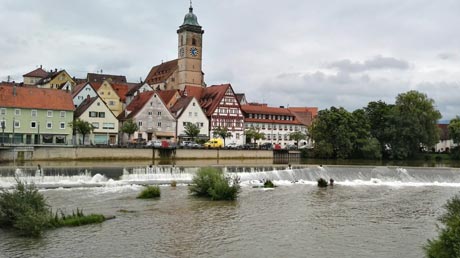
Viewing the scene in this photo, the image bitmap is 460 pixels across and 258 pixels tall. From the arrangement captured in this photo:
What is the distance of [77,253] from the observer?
19.8m

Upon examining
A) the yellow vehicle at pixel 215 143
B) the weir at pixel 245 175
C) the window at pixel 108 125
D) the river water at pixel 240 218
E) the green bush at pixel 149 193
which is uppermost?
the window at pixel 108 125

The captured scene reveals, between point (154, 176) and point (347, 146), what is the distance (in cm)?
4532

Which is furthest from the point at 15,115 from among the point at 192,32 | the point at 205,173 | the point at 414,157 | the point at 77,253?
the point at 414,157

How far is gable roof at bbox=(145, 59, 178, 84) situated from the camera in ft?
383

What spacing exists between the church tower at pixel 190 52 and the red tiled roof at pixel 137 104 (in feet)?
96.8

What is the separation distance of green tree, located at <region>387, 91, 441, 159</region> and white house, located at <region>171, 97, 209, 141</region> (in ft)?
100.0

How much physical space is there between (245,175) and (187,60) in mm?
68398

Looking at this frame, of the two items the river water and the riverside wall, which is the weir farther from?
the riverside wall

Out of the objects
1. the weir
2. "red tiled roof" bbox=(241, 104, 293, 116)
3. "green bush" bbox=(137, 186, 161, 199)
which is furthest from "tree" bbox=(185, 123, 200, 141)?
"green bush" bbox=(137, 186, 161, 199)

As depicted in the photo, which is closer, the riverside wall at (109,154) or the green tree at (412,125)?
the riverside wall at (109,154)

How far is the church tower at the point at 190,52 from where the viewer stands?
113m

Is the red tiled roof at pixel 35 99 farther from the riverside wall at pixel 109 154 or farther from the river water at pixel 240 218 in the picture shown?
the river water at pixel 240 218

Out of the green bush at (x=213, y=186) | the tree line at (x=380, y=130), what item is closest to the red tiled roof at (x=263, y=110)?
the tree line at (x=380, y=130)

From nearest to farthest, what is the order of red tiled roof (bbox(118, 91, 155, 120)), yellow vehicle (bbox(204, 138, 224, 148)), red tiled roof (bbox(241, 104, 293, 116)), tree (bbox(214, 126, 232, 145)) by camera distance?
1. yellow vehicle (bbox(204, 138, 224, 148))
2. red tiled roof (bbox(118, 91, 155, 120))
3. tree (bbox(214, 126, 232, 145))
4. red tiled roof (bbox(241, 104, 293, 116))
